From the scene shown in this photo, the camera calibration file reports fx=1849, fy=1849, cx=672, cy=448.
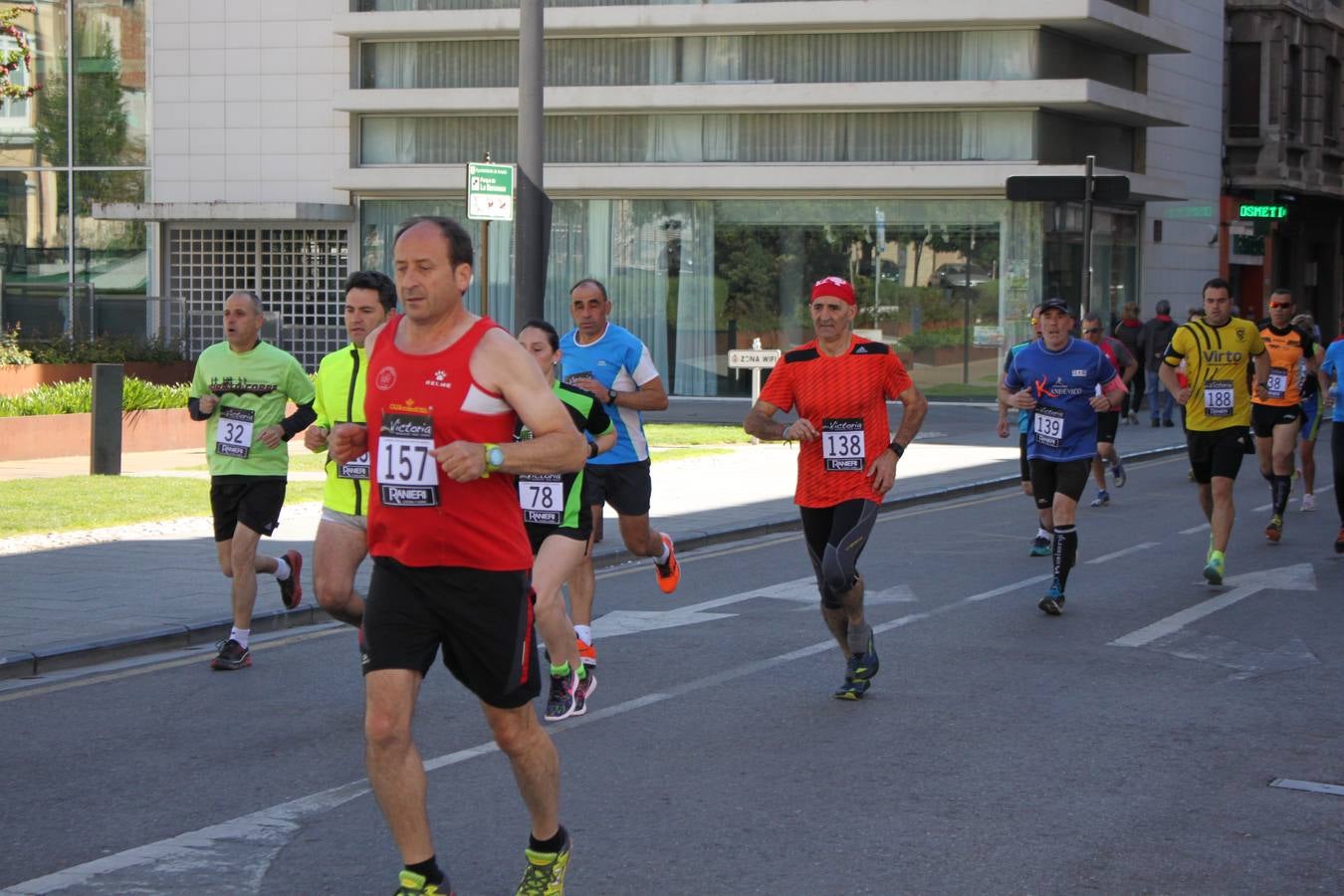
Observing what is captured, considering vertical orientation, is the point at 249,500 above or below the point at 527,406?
below

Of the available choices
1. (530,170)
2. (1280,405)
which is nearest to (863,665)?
(530,170)

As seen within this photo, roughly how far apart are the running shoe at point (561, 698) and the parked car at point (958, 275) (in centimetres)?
2820

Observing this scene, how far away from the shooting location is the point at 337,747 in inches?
291

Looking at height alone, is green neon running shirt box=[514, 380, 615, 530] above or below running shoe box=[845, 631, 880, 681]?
above

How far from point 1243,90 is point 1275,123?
44.5 inches

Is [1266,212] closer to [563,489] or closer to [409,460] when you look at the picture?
[563,489]

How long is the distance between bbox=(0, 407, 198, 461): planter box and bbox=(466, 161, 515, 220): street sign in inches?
242

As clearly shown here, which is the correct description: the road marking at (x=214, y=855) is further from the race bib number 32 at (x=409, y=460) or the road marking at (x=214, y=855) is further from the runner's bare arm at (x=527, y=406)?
the runner's bare arm at (x=527, y=406)

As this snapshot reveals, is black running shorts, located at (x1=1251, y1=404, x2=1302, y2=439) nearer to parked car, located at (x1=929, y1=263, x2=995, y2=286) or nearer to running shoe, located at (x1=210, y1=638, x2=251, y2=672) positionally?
running shoe, located at (x1=210, y1=638, x2=251, y2=672)

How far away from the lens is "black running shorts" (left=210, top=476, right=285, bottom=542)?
9.34 metres

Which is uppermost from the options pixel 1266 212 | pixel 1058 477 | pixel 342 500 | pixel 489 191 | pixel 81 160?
pixel 81 160

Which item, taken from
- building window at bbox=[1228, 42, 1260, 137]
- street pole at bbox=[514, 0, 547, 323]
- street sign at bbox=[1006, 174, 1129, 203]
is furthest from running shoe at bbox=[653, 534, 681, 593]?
building window at bbox=[1228, 42, 1260, 137]

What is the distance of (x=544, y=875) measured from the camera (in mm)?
5082

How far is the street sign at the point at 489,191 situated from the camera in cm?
1492
